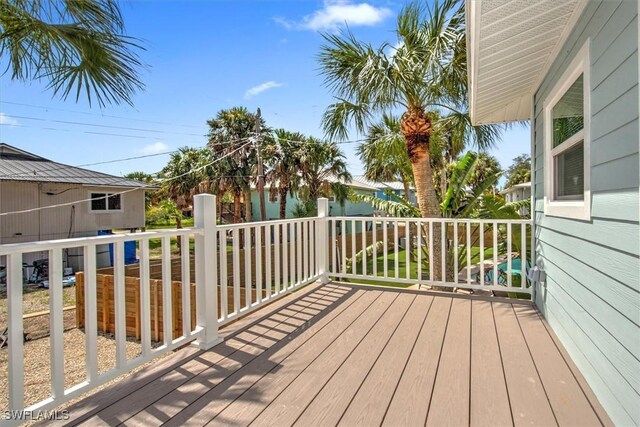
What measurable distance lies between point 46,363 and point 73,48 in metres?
5.69

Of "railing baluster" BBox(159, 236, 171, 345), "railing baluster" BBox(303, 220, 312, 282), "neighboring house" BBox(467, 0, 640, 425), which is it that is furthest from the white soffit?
"railing baluster" BBox(159, 236, 171, 345)

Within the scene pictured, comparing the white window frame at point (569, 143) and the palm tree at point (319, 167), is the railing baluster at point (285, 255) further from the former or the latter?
the palm tree at point (319, 167)

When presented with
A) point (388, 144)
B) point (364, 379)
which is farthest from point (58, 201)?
point (364, 379)

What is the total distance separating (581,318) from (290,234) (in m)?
2.63

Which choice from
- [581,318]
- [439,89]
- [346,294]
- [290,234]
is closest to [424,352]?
[581,318]

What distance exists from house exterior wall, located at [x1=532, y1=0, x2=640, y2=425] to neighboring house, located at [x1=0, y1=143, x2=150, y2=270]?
14.1 m

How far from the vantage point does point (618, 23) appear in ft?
5.38

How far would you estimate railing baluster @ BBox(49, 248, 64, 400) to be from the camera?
171 centimetres

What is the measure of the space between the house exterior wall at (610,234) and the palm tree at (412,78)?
2.76 m

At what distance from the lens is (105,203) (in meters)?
16.0

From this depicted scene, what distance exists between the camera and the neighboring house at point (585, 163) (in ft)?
5.09

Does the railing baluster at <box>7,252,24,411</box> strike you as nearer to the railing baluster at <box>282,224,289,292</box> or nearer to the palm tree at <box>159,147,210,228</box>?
the railing baluster at <box>282,224,289,292</box>

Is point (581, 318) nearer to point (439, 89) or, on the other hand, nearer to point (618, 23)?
point (618, 23)

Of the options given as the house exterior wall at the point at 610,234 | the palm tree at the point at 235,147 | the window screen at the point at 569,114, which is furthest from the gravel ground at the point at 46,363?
the palm tree at the point at 235,147
